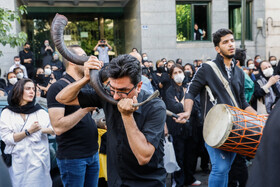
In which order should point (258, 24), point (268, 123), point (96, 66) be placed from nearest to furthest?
point (268, 123) < point (96, 66) < point (258, 24)

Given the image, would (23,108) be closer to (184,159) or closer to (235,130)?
(235,130)

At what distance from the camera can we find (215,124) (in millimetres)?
4184

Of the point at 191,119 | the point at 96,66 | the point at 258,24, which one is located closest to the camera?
the point at 96,66

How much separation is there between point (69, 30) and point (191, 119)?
15.0 metres

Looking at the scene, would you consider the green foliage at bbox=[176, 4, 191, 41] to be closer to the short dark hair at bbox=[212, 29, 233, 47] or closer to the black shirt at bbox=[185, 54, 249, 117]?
the short dark hair at bbox=[212, 29, 233, 47]

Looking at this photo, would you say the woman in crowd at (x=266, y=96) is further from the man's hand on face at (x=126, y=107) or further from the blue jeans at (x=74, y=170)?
the man's hand on face at (x=126, y=107)

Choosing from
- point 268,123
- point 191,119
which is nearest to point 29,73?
point 191,119

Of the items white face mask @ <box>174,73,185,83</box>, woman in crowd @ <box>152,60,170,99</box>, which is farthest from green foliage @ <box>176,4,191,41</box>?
white face mask @ <box>174,73,185,83</box>

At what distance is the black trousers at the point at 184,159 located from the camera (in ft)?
19.9

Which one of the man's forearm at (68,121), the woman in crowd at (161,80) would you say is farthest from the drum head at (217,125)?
the woman in crowd at (161,80)

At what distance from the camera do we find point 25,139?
4230mm

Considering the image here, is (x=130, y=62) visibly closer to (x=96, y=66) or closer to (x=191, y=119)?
(x=96, y=66)

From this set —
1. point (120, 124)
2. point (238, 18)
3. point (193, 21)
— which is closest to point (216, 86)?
point (120, 124)

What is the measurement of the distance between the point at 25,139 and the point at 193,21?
15.9 m
